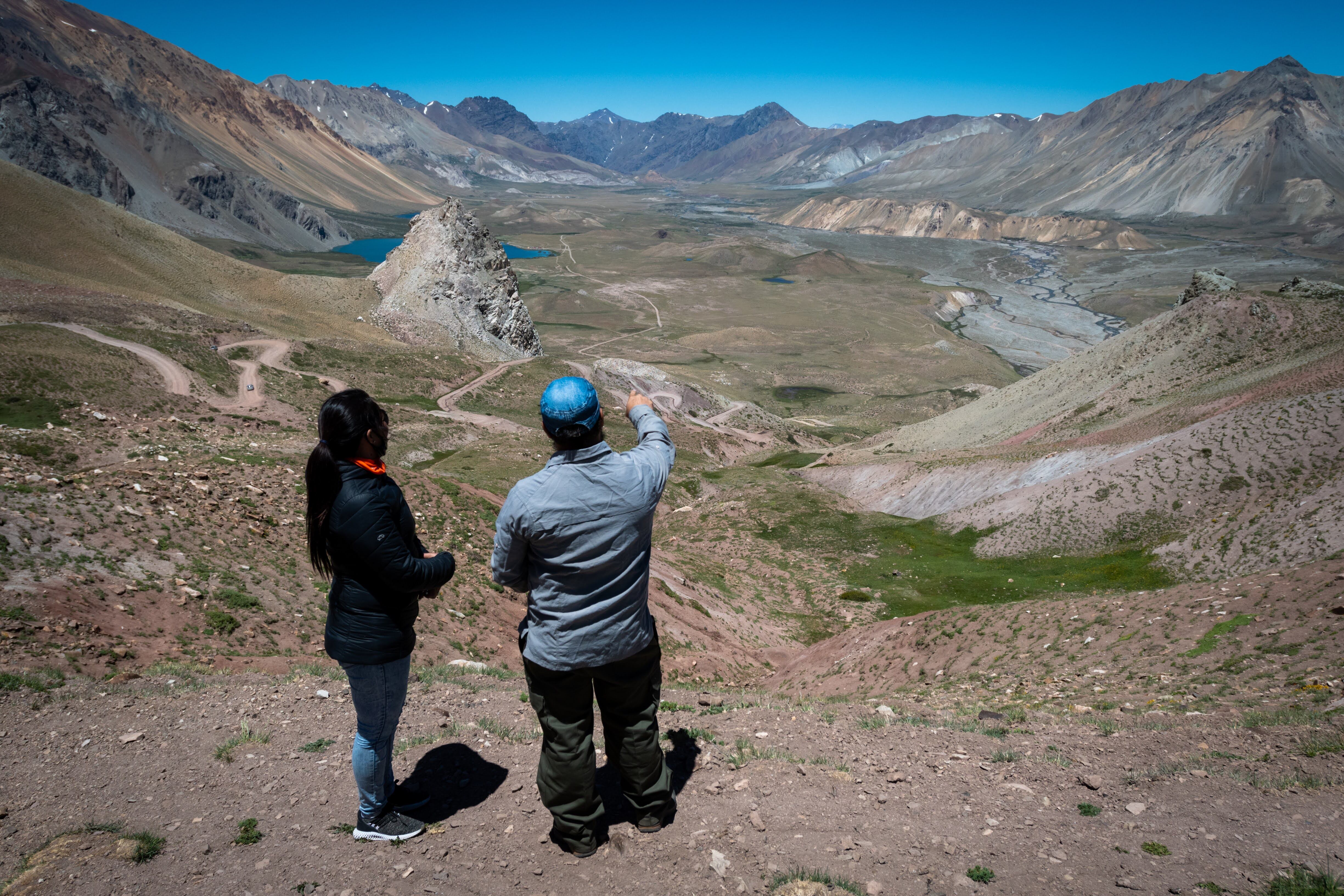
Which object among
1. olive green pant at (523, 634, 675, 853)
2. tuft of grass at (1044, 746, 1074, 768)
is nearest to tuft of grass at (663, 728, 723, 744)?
olive green pant at (523, 634, 675, 853)

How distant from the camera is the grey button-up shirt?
17.4 feet

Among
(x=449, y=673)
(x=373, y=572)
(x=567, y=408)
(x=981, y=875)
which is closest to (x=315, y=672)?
(x=449, y=673)

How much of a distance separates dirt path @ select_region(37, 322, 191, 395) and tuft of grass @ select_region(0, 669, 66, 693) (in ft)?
114

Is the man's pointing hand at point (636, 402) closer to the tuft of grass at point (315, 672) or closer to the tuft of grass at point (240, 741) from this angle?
the tuft of grass at point (240, 741)

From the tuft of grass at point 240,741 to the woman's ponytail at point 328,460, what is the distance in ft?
11.1

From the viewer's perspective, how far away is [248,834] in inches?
233

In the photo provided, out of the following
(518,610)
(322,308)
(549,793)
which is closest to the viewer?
(549,793)

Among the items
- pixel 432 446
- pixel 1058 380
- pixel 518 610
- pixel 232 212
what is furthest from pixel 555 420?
pixel 232 212

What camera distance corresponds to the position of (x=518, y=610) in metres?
17.9

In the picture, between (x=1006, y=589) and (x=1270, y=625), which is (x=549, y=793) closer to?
(x=1270, y=625)

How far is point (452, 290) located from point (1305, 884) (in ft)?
261

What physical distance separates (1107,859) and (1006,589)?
75.8 ft

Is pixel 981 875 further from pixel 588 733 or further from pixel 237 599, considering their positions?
pixel 237 599

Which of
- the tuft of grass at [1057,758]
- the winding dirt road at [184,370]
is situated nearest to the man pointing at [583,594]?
the tuft of grass at [1057,758]
